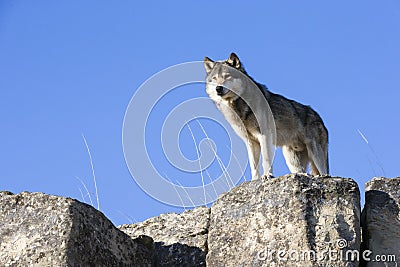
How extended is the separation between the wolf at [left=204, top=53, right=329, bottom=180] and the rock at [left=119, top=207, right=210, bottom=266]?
10.00 feet

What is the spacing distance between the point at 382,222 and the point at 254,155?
3.87 meters

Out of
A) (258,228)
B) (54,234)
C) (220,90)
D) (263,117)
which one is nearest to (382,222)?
(258,228)

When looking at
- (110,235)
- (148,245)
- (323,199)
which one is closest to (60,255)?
(110,235)

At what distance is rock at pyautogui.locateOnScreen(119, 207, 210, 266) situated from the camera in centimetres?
549

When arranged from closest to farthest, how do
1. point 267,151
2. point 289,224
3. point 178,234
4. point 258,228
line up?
point 289,224 < point 258,228 < point 178,234 < point 267,151

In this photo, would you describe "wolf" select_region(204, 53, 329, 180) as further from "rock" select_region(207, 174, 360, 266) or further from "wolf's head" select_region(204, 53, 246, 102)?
"rock" select_region(207, 174, 360, 266)

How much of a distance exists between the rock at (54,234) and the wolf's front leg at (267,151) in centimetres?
365

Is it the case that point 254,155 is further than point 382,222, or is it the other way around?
point 254,155

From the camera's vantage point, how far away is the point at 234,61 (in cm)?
980

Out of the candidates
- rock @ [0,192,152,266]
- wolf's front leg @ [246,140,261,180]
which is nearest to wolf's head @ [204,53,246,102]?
wolf's front leg @ [246,140,261,180]

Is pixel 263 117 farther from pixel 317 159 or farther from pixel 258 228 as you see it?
pixel 258 228

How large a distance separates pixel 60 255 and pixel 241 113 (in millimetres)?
4908

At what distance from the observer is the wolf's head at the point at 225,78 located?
948 cm

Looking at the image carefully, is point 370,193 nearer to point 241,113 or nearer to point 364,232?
point 364,232
